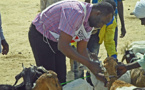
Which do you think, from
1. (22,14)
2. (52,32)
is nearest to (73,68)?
(52,32)

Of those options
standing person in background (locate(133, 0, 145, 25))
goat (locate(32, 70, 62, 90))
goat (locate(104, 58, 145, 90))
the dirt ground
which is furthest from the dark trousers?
the dirt ground

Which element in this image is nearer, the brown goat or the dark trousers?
the brown goat

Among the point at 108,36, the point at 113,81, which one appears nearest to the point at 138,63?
the point at 113,81

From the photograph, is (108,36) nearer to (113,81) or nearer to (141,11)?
(141,11)

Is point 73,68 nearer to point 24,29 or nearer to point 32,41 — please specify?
point 32,41

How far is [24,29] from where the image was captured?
10117 mm

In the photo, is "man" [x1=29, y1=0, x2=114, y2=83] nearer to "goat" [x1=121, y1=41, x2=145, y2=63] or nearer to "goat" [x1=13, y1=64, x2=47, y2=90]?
"goat" [x1=13, y1=64, x2=47, y2=90]

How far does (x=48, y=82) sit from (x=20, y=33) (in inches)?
222

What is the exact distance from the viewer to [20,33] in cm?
976

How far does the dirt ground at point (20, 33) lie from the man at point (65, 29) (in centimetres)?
219

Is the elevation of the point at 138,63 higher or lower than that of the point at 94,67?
lower

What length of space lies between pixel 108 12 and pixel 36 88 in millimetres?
1295

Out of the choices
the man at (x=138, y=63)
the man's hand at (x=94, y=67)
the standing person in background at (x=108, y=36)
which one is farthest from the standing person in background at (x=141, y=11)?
the man's hand at (x=94, y=67)

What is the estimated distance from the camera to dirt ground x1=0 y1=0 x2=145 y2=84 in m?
7.51
